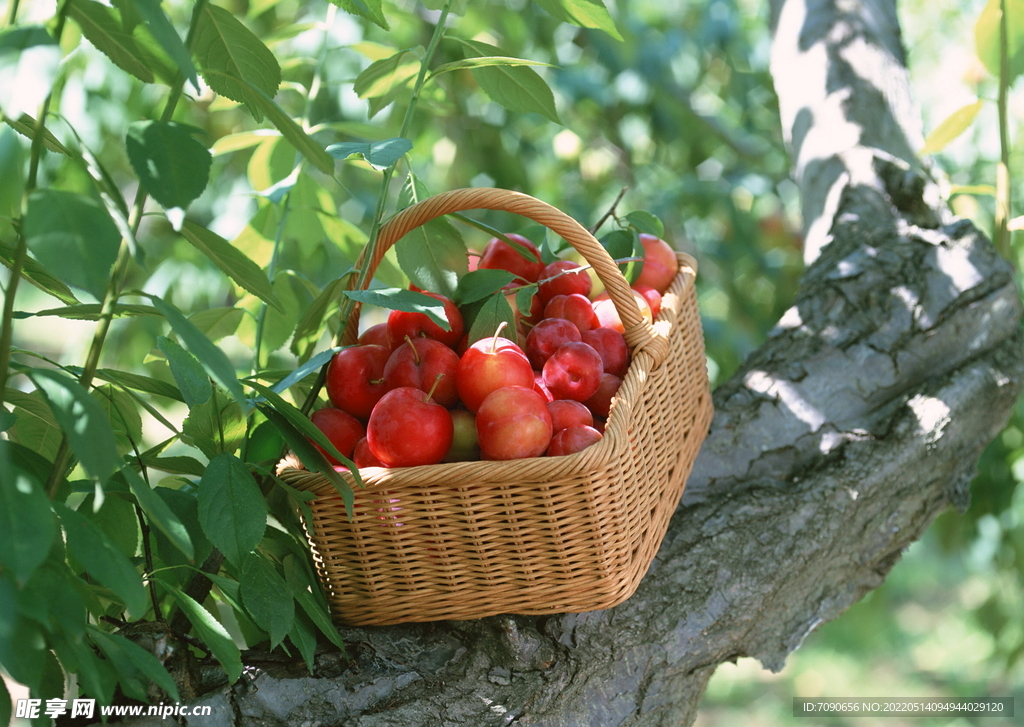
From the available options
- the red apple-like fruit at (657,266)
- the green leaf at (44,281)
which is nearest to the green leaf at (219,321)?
the green leaf at (44,281)

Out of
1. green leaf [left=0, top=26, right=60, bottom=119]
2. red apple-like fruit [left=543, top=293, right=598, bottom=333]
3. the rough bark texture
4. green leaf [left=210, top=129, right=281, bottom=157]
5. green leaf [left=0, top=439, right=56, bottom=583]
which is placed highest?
green leaf [left=0, top=26, right=60, bottom=119]

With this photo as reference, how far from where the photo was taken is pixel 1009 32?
1152 mm

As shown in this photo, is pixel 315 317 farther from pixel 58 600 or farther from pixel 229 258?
pixel 58 600

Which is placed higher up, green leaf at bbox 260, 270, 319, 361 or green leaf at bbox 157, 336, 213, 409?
green leaf at bbox 157, 336, 213, 409

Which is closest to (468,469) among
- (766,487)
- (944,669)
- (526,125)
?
(766,487)

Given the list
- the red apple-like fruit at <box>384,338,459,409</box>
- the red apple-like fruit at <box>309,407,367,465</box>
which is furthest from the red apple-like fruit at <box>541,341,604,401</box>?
the red apple-like fruit at <box>309,407,367,465</box>

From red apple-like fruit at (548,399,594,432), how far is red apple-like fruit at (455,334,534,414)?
1.4 inches

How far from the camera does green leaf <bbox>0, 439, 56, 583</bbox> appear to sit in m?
0.44

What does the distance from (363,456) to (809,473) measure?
610 mm

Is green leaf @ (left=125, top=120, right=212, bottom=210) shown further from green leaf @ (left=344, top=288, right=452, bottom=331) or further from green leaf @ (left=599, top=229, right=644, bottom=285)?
green leaf @ (left=599, top=229, right=644, bottom=285)

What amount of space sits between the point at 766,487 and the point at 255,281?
701 millimetres

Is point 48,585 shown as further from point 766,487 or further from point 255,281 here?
point 766,487

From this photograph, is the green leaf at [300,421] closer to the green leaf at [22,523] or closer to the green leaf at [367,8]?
the green leaf at [22,523]

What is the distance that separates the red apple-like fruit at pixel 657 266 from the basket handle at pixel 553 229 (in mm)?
183
